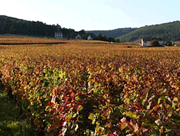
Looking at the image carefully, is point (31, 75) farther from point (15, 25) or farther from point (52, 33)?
point (52, 33)

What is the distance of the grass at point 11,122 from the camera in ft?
24.8

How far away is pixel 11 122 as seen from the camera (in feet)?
27.6

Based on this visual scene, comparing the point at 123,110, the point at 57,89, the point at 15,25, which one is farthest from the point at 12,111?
the point at 15,25

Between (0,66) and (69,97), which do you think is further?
(0,66)

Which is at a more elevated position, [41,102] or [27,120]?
[41,102]

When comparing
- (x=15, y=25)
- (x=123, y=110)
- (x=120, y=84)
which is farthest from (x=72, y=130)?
(x=15, y=25)

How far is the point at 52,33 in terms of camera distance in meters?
136

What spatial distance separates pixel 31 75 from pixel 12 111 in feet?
7.78

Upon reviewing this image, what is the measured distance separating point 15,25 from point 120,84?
124 meters

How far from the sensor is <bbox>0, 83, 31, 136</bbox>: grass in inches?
297

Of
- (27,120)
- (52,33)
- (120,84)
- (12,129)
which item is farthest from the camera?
(52,33)

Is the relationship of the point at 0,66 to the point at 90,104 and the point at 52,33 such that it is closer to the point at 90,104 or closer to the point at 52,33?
the point at 90,104

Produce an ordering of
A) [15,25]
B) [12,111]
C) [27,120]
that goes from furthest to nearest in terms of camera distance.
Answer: [15,25], [12,111], [27,120]

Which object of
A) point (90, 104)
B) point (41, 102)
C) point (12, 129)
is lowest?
point (12, 129)
